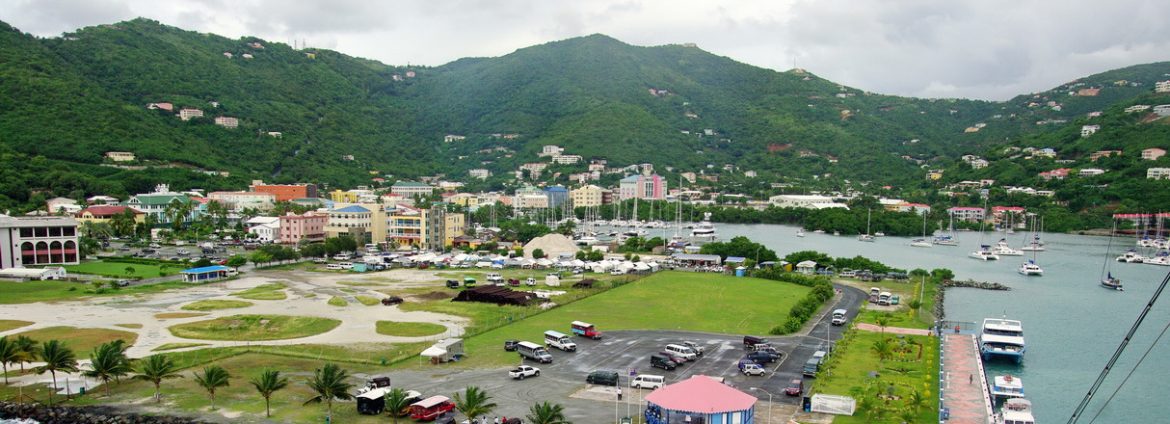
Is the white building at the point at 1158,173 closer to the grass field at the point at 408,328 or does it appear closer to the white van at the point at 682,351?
the white van at the point at 682,351

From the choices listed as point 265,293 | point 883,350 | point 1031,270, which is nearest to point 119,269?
point 265,293

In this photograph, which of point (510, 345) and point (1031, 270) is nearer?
point (510, 345)

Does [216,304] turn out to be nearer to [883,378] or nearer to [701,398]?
[701,398]

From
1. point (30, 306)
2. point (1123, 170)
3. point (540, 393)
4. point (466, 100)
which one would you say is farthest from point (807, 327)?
point (466, 100)

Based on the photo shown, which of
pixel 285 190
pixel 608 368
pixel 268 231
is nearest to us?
pixel 608 368

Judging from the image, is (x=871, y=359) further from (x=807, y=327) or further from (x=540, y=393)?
(x=540, y=393)

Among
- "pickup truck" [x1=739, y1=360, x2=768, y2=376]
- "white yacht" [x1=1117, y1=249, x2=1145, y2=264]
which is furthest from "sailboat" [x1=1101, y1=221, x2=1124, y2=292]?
"pickup truck" [x1=739, y1=360, x2=768, y2=376]
